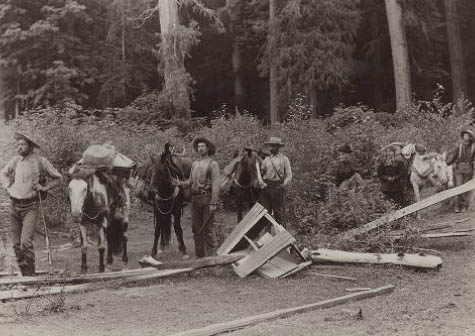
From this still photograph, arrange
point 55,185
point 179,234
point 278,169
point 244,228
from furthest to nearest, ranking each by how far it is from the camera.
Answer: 1. point 278,169
2. point 179,234
3. point 244,228
4. point 55,185

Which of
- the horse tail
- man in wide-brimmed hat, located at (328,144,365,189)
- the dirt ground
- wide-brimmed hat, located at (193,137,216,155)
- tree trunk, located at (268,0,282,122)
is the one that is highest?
tree trunk, located at (268,0,282,122)

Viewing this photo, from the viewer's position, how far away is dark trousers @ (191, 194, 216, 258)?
507 inches

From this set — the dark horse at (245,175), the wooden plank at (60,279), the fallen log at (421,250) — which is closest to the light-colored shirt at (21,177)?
the wooden plank at (60,279)

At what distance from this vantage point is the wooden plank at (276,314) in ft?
25.8

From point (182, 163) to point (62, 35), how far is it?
48.8ft

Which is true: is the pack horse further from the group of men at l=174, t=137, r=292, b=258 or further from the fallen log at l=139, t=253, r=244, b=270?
the group of men at l=174, t=137, r=292, b=258

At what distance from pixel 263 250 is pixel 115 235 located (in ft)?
10.8

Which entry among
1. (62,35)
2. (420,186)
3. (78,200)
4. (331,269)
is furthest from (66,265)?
(62,35)

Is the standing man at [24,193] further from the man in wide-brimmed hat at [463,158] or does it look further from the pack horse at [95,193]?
the man in wide-brimmed hat at [463,158]

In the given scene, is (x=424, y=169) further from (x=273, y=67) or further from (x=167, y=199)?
(x=273, y=67)

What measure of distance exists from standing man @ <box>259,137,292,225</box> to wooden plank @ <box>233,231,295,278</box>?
3.13 metres

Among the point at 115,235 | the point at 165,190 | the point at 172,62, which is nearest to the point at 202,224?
the point at 165,190

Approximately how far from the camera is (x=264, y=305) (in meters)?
→ 9.53

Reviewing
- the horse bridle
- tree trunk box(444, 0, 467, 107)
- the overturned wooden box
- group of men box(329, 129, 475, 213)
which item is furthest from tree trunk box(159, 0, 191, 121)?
the overturned wooden box
